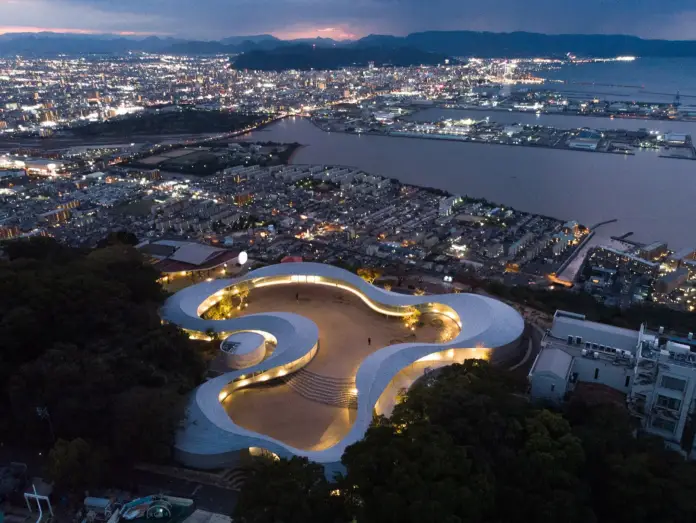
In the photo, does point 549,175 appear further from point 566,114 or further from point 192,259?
point 192,259

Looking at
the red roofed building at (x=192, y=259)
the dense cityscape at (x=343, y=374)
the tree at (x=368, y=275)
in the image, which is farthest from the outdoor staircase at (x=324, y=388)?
the red roofed building at (x=192, y=259)

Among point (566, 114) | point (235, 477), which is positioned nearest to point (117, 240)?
point (235, 477)

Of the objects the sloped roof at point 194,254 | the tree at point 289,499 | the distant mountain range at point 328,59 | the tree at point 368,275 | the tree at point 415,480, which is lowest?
the tree at point 368,275

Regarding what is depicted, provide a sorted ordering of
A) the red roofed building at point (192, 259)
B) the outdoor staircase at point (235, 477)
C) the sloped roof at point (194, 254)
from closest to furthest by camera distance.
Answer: the outdoor staircase at point (235, 477) → the red roofed building at point (192, 259) → the sloped roof at point (194, 254)

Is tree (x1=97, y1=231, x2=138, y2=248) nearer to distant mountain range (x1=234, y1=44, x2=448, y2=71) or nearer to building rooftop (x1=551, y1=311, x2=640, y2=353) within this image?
building rooftop (x1=551, y1=311, x2=640, y2=353)

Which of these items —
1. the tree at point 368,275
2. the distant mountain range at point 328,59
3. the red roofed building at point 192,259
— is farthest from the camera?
the distant mountain range at point 328,59

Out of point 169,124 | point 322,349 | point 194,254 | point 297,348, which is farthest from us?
point 169,124

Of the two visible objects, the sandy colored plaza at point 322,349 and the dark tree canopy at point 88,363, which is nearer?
the dark tree canopy at point 88,363

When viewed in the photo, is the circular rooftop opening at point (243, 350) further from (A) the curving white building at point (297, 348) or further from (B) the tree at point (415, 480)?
(B) the tree at point (415, 480)
